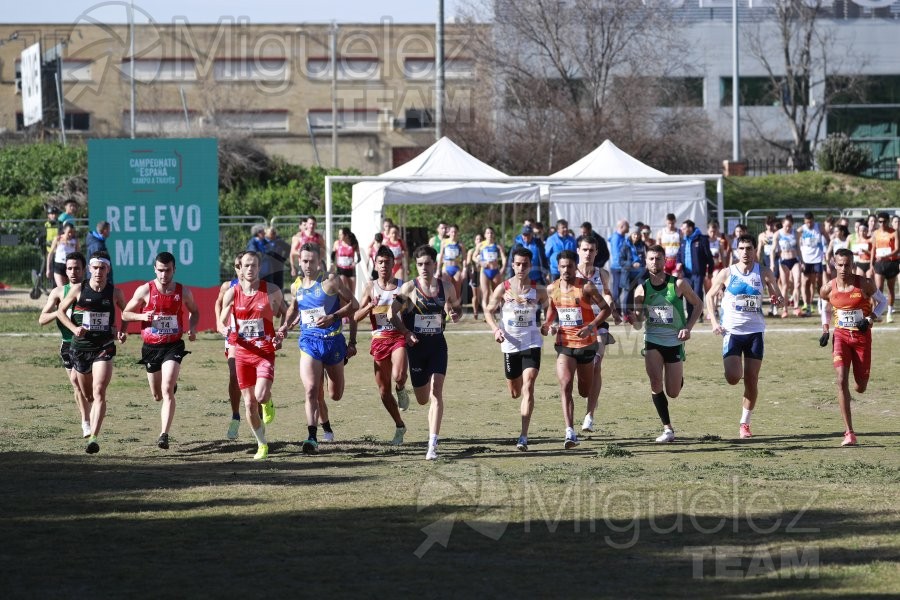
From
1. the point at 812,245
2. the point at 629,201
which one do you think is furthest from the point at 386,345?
the point at 812,245

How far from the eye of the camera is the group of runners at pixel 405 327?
11578 millimetres

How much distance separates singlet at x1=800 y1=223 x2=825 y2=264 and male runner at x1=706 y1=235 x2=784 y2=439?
13.3 m

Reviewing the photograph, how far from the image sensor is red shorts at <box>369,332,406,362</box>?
12094mm

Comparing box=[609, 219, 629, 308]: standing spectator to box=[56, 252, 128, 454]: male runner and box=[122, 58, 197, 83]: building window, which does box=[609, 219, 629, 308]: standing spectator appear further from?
box=[122, 58, 197, 83]: building window

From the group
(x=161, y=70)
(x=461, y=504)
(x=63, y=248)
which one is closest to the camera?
(x=461, y=504)

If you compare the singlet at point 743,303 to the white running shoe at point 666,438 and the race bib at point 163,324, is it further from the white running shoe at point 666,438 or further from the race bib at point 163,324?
the race bib at point 163,324

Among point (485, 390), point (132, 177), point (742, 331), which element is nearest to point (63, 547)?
point (742, 331)

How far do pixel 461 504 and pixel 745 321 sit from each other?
14.3 ft

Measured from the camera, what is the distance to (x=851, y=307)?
39.5 ft

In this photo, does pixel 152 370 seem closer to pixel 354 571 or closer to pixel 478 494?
pixel 478 494

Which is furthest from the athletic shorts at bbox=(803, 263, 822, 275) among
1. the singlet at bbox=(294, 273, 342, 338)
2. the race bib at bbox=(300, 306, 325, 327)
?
the race bib at bbox=(300, 306, 325, 327)

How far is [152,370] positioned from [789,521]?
6.03m

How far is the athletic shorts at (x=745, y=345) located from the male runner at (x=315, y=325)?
3.64m

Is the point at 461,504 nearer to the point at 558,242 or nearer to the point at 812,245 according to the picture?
the point at 558,242
